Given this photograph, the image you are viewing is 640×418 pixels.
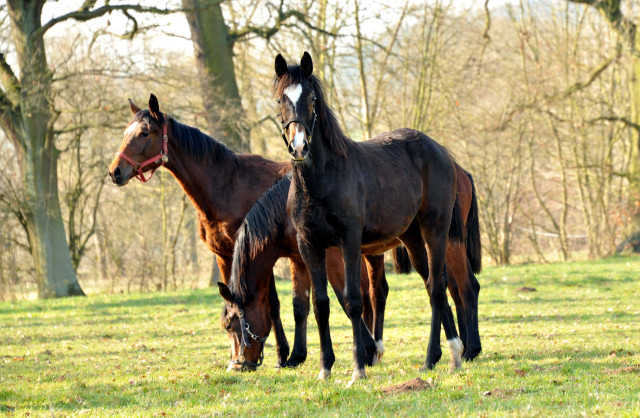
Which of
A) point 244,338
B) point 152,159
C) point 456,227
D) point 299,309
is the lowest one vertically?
point 244,338

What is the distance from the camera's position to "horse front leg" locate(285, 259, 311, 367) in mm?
7359

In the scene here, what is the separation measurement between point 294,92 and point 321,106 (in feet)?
1.16

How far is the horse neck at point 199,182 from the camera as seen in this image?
812cm

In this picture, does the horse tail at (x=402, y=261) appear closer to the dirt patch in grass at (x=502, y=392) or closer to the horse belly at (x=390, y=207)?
the horse belly at (x=390, y=207)

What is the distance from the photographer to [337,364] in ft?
24.6

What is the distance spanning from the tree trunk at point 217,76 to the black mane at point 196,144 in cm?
1169

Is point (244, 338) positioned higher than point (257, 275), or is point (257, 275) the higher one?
point (257, 275)

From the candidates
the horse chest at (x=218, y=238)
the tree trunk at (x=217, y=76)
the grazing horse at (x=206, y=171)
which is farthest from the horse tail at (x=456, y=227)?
the tree trunk at (x=217, y=76)

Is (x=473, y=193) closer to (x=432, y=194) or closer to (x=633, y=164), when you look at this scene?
(x=432, y=194)

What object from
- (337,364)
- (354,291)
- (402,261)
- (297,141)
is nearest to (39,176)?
(402,261)

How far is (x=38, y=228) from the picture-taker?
1928 centimetres

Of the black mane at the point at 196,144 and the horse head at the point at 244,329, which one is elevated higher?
the black mane at the point at 196,144

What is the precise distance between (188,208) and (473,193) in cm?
1661

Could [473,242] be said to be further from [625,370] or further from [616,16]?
[616,16]
